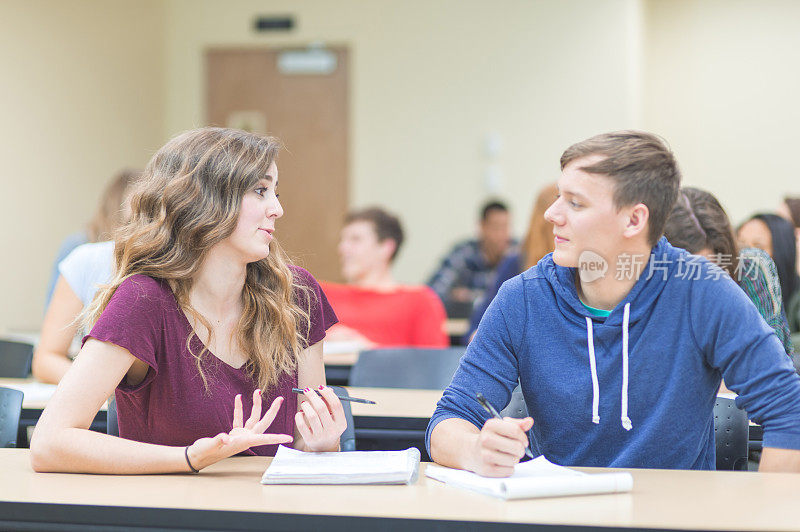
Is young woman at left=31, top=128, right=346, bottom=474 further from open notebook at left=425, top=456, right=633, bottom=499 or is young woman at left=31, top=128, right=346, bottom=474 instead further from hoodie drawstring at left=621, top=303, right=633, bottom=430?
hoodie drawstring at left=621, top=303, right=633, bottom=430

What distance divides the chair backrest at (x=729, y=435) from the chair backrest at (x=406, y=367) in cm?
108

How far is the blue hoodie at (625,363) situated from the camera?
192 centimetres

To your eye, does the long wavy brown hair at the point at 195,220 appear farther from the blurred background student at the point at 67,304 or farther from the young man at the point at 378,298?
the young man at the point at 378,298

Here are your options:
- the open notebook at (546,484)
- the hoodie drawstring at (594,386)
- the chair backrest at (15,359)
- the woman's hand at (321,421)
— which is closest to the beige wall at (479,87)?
the chair backrest at (15,359)

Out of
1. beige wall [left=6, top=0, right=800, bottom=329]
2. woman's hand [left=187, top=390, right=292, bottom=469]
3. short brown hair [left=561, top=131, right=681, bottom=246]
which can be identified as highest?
beige wall [left=6, top=0, right=800, bottom=329]

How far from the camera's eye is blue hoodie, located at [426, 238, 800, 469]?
1916 mm

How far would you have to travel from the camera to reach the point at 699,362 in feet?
6.35

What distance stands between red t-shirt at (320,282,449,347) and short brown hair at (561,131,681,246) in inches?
88.7

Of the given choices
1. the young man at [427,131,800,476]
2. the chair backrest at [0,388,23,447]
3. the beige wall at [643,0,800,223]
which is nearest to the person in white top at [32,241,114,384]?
the chair backrest at [0,388,23,447]

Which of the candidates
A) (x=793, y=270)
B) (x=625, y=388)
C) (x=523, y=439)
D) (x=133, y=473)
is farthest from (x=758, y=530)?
(x=793, y=270)

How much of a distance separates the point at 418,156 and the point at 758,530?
19.4 feet

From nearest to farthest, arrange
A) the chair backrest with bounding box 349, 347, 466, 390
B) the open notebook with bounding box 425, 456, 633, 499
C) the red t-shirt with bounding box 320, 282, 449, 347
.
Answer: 1. the open notebook with bounding box 425, 456, 633, 499
2. the chair backrest with bounding box 349, 347, 466, 390
3. the red t-shirt with bounding box 320, 282, 449, 347

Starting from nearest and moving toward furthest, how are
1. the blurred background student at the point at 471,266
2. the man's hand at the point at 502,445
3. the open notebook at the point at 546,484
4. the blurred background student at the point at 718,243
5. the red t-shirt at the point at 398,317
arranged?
the open notebook at the point at 546,484 → the man's hand at the point at 502,445 → the blurred background student at the point at 718,243 → the red t-shirt at the point at 398,317 → the blurred background student at the point at 471,266

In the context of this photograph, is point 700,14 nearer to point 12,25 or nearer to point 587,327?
point 12,25
